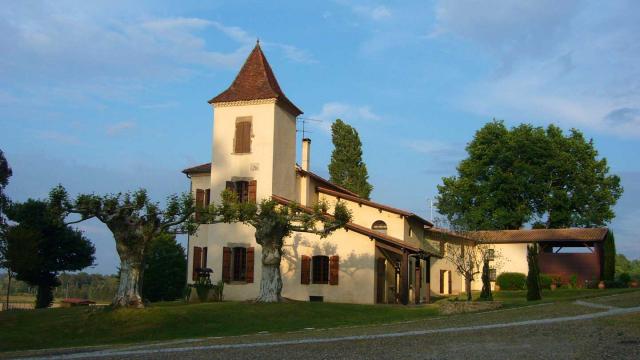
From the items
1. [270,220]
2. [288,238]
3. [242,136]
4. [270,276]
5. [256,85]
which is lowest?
[270,276]

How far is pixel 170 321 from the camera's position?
73.5 ft

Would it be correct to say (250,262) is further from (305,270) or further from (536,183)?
(536,183)

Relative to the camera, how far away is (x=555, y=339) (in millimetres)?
12523

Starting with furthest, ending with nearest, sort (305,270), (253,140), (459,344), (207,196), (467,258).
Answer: (207,196) → (467,258) → (253,140) → (305,270) → (459,344)

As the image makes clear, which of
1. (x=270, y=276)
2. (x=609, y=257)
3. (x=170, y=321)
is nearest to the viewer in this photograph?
(x=170, y=321)

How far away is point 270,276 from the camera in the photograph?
26531mm

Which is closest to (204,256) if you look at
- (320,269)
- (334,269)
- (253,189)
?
(253,189)

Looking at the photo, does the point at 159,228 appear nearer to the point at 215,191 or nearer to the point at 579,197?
the point at 215,191

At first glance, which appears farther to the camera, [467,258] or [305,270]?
[467,258]

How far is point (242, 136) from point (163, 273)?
57.9ft

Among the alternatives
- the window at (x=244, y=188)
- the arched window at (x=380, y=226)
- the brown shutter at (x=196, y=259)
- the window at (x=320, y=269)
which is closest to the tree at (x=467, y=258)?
the arched window at (x=380, y=226)

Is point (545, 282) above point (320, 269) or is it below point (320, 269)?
below

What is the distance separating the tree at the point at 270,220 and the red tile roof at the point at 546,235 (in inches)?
658

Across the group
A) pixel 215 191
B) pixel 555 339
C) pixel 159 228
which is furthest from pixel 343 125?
pixel 555 339
